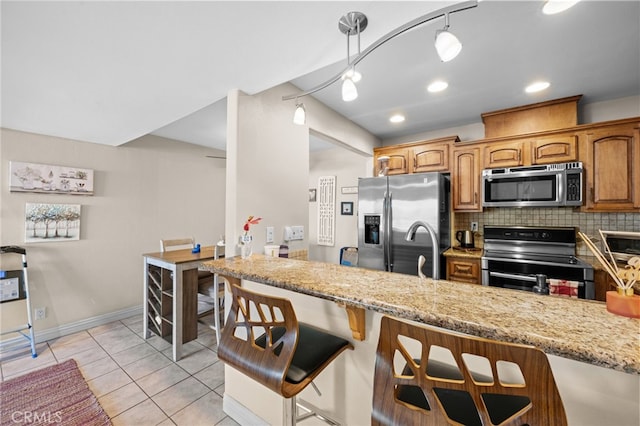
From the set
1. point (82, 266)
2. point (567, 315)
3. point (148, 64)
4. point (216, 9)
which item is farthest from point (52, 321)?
point (567, 315)

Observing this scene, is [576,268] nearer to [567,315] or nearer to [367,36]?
[567,315]

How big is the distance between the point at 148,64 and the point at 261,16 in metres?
0.84

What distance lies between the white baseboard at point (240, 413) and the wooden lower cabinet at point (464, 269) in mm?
2343

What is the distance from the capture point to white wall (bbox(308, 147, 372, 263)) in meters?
4.39

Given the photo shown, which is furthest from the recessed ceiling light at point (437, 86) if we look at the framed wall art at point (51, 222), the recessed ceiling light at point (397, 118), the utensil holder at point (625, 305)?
the framed wall art at point (51, 222)

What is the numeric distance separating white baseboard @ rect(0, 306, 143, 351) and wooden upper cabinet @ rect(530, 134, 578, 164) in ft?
17.2

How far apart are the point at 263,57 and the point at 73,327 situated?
366 cm

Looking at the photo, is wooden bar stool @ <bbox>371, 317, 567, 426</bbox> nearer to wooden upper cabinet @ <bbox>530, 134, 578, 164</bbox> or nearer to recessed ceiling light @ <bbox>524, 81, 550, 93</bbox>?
recessed ceiling light @ <bbox>524, 81, 550, 93</bbox>

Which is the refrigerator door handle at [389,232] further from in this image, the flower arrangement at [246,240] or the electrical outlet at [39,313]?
the electrical outlet at [39,313]

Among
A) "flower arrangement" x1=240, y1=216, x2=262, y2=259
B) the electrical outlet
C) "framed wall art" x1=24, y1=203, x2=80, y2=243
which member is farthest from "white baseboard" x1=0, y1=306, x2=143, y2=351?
"flower arrangement" x1=240, y1=216, x2=262, y2=259

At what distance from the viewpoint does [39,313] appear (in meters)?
2.74

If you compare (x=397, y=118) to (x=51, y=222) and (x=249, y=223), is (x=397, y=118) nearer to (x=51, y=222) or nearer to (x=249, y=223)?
(x=249, y=223)

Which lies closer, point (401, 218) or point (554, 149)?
point (554, 149)

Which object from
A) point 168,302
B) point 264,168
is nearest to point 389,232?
point 264,168
